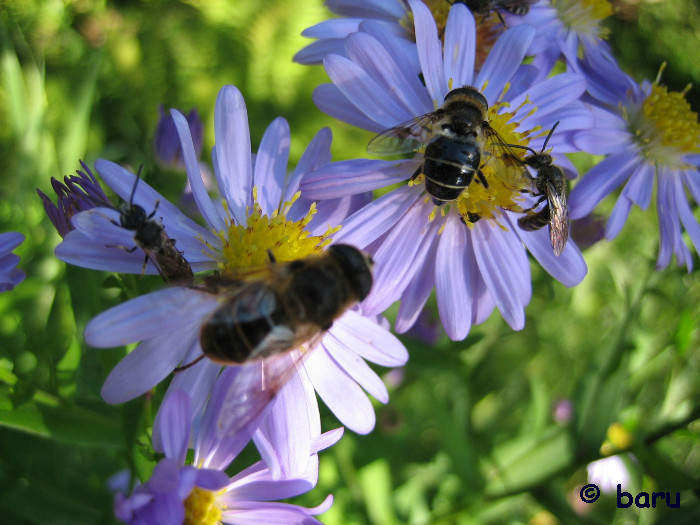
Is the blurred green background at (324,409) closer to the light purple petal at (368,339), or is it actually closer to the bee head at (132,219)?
the bee head at (132,219)

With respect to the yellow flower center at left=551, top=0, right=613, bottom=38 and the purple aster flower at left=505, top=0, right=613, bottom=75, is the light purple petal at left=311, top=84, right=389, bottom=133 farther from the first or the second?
the yellow flower center at left=551, top=0, right=613, bottom=38

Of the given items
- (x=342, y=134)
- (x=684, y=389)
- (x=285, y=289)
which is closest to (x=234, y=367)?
(x=285, y=289)

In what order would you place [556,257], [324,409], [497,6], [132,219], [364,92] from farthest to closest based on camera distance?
[324,409] < [497,6] < [556,257] < [364,92] < [132,219]

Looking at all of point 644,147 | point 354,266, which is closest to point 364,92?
point 354,266

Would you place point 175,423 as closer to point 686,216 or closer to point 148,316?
point 148,316

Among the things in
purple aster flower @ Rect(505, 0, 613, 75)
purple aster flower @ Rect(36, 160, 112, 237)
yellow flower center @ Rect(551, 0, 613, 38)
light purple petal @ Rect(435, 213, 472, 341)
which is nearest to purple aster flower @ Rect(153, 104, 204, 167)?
purple aster flower @ Rect(36, 160, 112, 237)

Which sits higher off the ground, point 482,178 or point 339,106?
point 339,106
